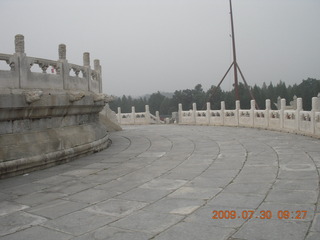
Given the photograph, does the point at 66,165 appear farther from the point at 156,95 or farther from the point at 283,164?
the point at 156,95

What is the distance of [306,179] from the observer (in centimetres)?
437

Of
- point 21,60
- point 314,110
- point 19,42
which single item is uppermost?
point 19,42

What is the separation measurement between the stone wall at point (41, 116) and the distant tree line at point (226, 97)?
37387 millimetres

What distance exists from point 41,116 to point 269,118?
10.1m

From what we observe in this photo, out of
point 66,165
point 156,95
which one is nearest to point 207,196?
point 66,165

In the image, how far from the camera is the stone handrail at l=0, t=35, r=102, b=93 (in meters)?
6.15

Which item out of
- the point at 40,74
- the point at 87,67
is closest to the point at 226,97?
the point at 87,67

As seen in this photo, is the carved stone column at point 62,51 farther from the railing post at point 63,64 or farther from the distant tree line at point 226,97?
the distant tree line at point 226,97

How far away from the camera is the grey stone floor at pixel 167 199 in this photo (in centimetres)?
282

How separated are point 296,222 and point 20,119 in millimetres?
5358

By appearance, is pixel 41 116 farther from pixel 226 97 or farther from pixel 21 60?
pixel 226 97

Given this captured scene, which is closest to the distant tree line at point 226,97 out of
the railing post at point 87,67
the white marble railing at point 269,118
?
the white marble railing at point 269,118
